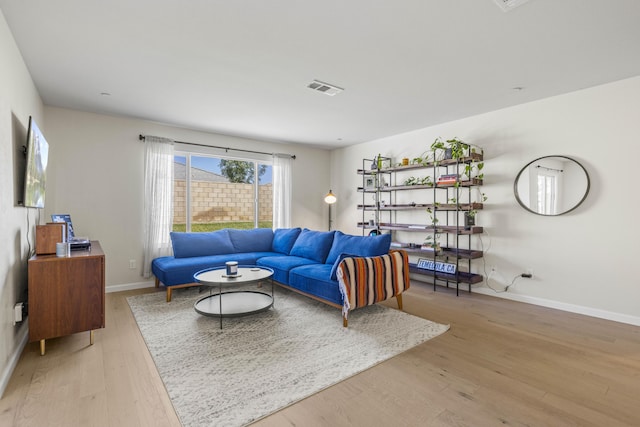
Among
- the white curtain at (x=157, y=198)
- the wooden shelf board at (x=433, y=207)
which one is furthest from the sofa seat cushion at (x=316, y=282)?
the white curtain at (x=157, y=198)

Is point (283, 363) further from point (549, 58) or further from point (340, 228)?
point (340, 228)

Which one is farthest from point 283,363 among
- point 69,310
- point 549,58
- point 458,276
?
point 549,58

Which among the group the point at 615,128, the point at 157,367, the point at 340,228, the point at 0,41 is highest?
the point at 0,41

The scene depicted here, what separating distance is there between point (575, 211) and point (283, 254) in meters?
3.85

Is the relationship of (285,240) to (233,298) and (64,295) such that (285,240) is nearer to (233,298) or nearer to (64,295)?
A: (233,298)

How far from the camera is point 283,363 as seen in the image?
2.36m

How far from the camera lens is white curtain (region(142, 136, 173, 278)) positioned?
15.0ft

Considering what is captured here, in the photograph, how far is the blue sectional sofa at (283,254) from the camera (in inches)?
139

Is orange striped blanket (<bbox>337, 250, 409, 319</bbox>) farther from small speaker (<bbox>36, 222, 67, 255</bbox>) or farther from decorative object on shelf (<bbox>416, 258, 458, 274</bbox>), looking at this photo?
small speaker (<bbox>36, 222, 67, 255</bbox>)

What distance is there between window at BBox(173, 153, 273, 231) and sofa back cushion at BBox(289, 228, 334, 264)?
1.59 metres

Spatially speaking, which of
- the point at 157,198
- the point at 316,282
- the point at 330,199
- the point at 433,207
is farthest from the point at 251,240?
the point at 433,207

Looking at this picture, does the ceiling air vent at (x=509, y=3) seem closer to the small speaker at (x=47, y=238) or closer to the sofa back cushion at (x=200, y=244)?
the small speaker at (x=47, y=238)

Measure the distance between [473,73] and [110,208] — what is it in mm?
4840

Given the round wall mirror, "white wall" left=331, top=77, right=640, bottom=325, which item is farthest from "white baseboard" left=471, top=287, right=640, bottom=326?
the round wall mirror
